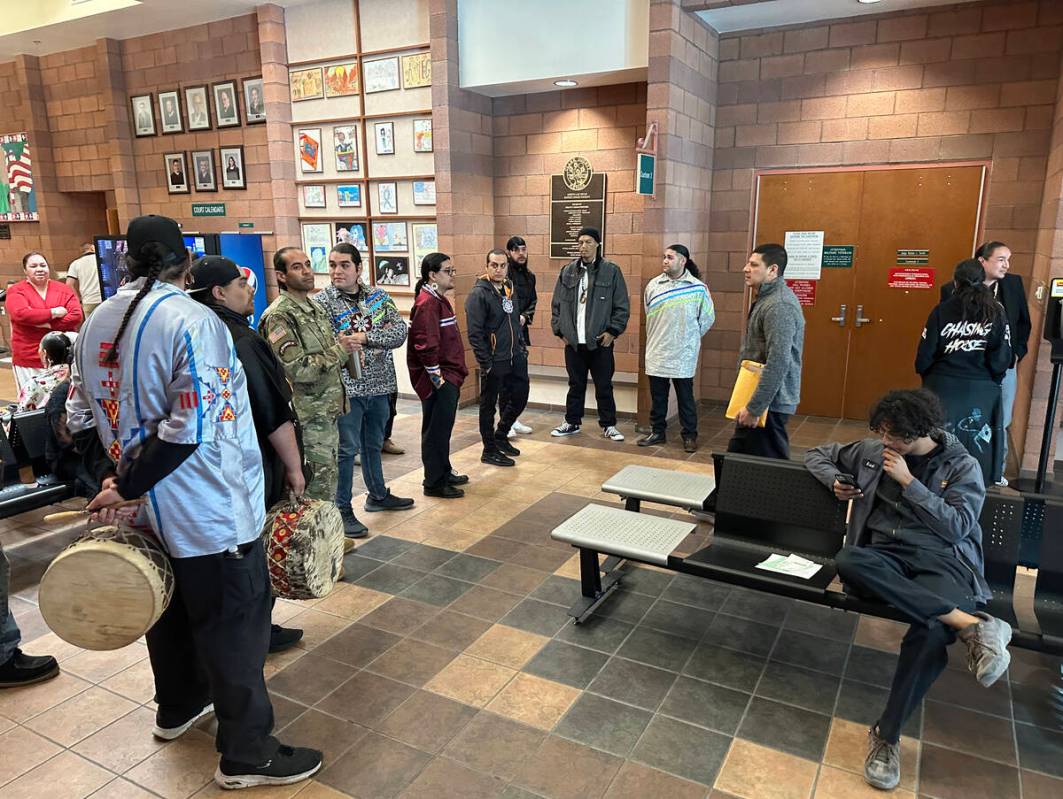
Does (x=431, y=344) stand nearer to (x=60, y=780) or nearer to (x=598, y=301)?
(x=598, y=301)

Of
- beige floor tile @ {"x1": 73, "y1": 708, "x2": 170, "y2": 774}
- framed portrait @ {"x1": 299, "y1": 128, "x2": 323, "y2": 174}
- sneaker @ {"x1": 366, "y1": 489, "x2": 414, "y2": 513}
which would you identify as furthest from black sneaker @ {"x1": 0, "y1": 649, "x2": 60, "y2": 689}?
framed portrait @ {"x1": 299, "y1": 128, "x2": 323, "y2": 174}

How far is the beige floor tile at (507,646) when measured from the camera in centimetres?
305

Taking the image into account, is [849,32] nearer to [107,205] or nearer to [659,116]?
[659,116]

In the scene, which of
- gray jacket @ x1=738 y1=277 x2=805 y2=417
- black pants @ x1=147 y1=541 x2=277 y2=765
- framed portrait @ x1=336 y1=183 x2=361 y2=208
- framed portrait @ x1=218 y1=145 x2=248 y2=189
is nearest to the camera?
black pants @ x1=147 y1=541 x2=277 y2=765

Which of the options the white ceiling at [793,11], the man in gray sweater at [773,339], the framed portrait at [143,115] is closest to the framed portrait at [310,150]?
the framed portrait at [143,115]

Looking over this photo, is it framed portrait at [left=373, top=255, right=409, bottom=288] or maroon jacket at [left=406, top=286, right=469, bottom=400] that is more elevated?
framed portrait at [left=373, top=255, right=409, bottom=288]

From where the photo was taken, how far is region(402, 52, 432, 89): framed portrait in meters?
6.81

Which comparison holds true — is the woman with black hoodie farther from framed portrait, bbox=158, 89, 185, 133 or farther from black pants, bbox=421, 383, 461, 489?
framed portrait, bbox=158, 89, 185, 133

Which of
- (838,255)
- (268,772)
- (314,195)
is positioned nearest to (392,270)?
(314,195)

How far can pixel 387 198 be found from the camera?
7328mm

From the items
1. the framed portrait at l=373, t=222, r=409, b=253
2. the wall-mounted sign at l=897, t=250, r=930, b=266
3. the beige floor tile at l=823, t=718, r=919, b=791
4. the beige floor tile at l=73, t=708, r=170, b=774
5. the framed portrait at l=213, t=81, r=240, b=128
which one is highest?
the framed portrait at l=213, t=81, r=240, b=128

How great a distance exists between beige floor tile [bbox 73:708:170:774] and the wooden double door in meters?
5.93

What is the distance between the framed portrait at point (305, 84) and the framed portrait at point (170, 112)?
6.22 feet

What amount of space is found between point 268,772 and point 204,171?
8003 millimetres
